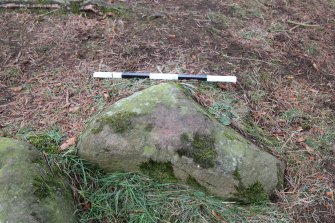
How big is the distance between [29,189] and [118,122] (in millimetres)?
812

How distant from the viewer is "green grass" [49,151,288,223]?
2406 mm

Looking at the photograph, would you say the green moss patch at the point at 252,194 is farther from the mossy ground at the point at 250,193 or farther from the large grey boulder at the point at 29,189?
the large grey boulder at the point at 29,189

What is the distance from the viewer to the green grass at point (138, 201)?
94.7 inches

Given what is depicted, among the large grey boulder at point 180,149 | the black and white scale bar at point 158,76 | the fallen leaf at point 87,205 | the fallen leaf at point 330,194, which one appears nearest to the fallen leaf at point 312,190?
the fallen leaf at point 330,194

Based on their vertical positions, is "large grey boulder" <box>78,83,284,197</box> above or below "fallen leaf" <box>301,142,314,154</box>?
above

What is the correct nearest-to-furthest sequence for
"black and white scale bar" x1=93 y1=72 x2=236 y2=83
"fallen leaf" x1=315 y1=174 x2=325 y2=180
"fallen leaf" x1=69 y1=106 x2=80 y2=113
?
"fallen leaf" x1=315 y1=174 x2=325 y2=180 → "fallen leaf" x1=69 y1=106 x2=80 y2=113 → "black and white scale bar" x1=93 y1=72 x2=236 y2=83

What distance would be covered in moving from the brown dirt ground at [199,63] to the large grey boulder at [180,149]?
304 millimetres

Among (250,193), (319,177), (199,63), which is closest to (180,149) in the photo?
(250,193)

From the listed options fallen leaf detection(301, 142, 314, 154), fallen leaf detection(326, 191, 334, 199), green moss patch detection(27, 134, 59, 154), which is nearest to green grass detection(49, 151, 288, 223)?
green moss patch detection(27, 134, 59, 154)

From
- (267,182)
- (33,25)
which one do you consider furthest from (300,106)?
(33,25)

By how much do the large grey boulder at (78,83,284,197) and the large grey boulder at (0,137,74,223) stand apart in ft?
1.21

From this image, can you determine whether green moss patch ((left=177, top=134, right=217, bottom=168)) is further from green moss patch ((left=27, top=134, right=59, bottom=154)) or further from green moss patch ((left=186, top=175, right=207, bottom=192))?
green moss patch ((left=27, top=134, right=59, bottom=154))

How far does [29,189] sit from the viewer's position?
212cm

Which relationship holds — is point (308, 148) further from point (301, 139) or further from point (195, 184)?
point (195, 184)
